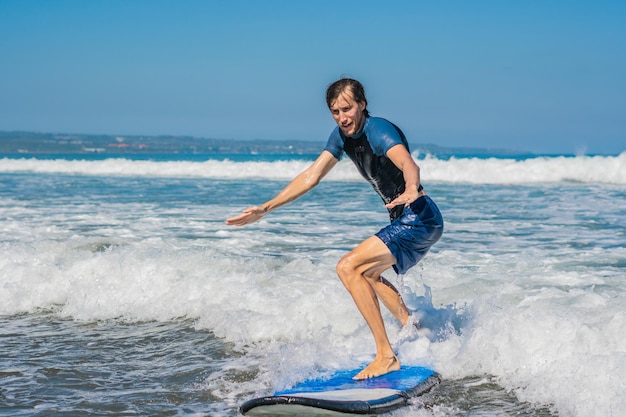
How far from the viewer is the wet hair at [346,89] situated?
461 centimetres

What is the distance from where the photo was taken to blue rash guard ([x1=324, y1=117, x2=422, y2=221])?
4.61 meters

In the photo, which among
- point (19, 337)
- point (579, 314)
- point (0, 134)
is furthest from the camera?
point (0, 134)

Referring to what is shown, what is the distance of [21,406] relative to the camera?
4.52 metres

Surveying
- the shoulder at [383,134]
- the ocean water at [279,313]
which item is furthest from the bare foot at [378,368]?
the shoulder at [383,134]

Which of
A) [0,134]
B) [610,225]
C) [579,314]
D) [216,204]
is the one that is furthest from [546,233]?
[0,134]

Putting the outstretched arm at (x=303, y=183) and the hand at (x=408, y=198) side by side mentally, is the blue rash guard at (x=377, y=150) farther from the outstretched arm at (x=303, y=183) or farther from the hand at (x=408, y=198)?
the hand at (x=408, y=198)

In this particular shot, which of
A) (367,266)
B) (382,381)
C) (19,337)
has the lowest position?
(19,337)

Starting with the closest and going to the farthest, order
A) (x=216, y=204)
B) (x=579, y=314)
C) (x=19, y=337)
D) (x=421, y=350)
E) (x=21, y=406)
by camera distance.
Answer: (x=21, y=406) → (x=421, y=350) → (x=579, y=314) → (x=19, y=337) → (x=216, y=204)

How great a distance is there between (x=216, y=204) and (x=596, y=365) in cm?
1309

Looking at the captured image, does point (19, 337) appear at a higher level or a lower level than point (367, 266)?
lower

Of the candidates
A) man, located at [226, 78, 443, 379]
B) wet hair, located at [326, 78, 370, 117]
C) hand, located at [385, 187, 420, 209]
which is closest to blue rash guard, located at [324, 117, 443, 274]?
man, located at [226, 78, 443, 379]

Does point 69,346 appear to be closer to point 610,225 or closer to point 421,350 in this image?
point 421,350

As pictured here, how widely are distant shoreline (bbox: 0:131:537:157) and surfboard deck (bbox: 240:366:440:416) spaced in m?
87.7

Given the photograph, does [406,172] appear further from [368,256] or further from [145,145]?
[145,145]
